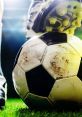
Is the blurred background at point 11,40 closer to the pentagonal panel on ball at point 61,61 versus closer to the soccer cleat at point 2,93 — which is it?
the soccer cleat at point 2,93

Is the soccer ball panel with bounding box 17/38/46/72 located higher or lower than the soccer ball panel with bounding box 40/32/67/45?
lower

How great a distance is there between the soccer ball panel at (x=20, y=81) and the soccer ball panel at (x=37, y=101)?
47 millimetres

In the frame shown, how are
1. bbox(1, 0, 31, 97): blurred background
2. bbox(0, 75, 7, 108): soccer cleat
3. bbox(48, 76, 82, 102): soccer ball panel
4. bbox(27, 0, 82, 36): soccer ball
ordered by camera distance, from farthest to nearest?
bbox(1, 0, 31, 97): blurred background
bbox(0, 75, 7, 108): soccer cleat
bbox(27, 0, 82, 36): soccer ball
bbox(48, 76, 82, 102): soccer ball panel

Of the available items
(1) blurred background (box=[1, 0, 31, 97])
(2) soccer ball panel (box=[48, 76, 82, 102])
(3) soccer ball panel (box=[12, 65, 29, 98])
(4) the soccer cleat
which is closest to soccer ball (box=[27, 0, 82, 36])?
(3) soccer ball panel (box=[12, 65, 29, 98])

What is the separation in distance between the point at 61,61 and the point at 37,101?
14.2 inches

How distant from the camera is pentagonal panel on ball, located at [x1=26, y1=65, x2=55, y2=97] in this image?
9.48 feet

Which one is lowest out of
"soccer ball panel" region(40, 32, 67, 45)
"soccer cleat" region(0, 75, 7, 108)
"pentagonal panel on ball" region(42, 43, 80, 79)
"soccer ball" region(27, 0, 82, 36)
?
"soccer cleat" region(0, 75, 7, 108)

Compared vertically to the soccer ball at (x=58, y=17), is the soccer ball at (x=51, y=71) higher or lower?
lower

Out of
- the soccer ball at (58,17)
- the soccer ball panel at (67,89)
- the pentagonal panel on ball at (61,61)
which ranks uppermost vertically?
the soccer ball at (58,17)

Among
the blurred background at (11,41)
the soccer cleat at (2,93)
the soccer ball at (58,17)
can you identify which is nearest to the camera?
the soccer ball at (58,17)

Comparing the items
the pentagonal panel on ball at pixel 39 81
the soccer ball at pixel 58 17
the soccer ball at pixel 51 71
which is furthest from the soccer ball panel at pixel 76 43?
the pentagonal panel on ball at pixel 39 81

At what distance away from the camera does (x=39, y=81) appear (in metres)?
2.92

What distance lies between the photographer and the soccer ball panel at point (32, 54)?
9.71ft

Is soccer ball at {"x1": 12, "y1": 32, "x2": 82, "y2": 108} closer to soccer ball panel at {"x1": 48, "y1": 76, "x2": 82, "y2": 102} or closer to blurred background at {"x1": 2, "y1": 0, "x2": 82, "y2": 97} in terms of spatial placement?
soccer ball panel at {"x1": 48, "y1": 76, "x2": 82, "y2": 102}
